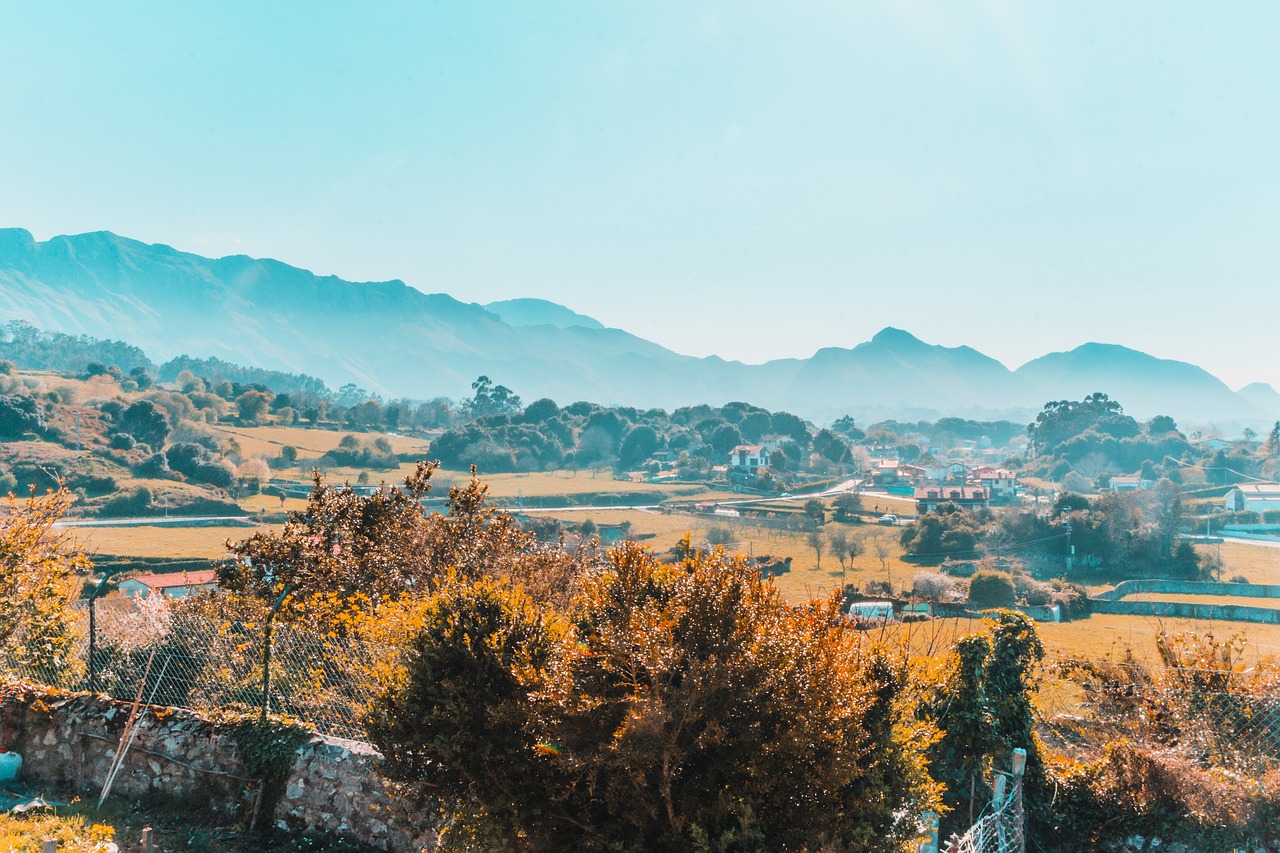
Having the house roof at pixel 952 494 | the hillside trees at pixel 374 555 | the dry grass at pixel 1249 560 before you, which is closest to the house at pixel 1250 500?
the dry grass at pixel 1249 560

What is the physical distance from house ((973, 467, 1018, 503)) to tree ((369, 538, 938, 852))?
277ft

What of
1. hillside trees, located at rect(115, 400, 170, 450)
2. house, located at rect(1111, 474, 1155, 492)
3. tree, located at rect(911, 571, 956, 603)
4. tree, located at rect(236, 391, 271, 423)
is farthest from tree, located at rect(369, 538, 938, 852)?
tree, located at rect(236, 391, 271, 423)

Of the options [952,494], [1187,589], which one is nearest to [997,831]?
[1187,589]

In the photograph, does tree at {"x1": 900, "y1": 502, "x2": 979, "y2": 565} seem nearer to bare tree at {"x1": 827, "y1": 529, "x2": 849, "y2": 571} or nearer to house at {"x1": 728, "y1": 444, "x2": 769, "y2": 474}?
bare tree at {"x1": 827, "y1": 529, "x2": 849, "y2": 571}

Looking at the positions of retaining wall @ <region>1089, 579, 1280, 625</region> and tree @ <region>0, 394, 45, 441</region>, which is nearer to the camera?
retaining wall @ <region>1089, 579, 1280, 625</region>

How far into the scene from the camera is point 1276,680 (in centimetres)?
730

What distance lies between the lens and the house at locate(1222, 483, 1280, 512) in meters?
71.8

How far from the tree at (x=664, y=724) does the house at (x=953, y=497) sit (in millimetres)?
68050

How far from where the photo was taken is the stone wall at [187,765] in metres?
6.80

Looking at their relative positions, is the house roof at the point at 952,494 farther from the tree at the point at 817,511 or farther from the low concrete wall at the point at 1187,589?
the low concrete wall at the point at 1187,589

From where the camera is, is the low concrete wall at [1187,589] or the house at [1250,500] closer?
the low concrete wall at [1187,589]

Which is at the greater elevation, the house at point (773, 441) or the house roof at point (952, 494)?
the house at point (773, 441)

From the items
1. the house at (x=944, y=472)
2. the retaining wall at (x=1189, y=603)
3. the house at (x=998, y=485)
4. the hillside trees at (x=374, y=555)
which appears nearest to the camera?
the hillside trees at (x=374, y=555)

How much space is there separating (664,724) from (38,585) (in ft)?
24.6
